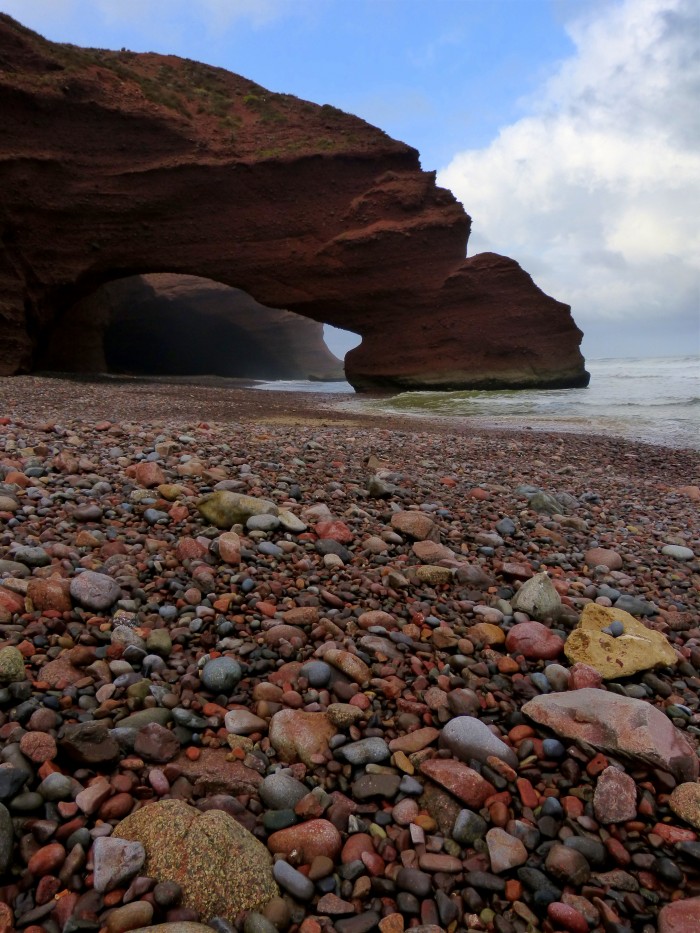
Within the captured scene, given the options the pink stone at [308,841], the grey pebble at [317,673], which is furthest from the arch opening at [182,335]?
the pink stone at [308,841]

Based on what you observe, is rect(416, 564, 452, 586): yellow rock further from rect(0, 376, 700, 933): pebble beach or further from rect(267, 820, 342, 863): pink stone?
rect(267, 820, 342, 863): pink stone

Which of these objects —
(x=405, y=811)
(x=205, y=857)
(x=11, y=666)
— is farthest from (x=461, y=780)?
(x=11, y=666)

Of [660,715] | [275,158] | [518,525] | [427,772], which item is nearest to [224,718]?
[427,772]

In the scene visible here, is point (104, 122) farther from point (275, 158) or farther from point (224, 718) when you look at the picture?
point (224, 718)

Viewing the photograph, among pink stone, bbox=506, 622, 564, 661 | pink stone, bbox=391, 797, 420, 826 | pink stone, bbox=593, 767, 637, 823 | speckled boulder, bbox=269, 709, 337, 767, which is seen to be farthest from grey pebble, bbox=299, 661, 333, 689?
pink stone, bbox=593, 767, 637, 823

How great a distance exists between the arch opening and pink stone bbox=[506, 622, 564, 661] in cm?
2309

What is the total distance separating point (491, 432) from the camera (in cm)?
904

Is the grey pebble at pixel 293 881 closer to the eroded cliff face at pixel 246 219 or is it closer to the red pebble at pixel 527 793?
the red pebble at pixel 527 793

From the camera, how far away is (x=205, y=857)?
1216 mm

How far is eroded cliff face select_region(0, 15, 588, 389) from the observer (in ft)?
51.8

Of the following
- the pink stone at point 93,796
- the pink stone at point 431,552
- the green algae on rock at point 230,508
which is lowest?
the pink stone at point 93,796

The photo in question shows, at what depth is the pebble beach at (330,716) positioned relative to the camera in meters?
1.20

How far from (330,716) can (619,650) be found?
1.15 meters

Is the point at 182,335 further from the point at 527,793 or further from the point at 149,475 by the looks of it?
the point at 527,793
